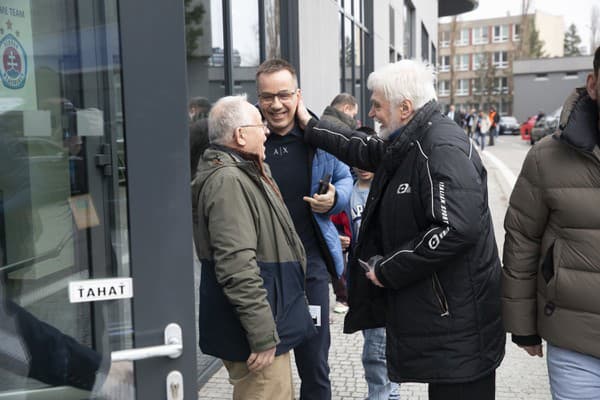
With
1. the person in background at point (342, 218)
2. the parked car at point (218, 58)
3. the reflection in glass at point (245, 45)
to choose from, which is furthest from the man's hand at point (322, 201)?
the reflection in glass at point (245, 45)

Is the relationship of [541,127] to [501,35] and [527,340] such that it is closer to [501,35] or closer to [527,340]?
[527,340]

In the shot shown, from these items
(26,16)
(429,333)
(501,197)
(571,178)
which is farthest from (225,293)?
(501,197)

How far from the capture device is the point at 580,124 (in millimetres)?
2213

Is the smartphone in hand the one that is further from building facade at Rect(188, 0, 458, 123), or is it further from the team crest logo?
building facade at Rect(188, 0, 458, 123)

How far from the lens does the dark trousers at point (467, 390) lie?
8.16 feet

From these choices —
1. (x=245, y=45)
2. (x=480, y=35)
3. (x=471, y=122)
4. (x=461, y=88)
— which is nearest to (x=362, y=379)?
(x=245, y=45)

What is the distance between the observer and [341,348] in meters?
5.01

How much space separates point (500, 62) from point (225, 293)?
3315 inches

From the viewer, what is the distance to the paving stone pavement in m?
4.15

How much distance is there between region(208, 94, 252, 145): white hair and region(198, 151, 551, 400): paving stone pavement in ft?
7.13

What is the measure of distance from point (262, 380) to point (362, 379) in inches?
77.5

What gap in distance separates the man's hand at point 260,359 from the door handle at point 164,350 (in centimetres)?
76

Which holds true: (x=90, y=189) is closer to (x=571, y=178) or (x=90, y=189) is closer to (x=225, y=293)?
(x=225, y=293)

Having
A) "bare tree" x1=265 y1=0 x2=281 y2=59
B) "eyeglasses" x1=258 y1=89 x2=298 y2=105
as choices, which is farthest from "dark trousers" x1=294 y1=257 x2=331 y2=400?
"bare tree" x1=265 y1=0 x2=281 y2=59
